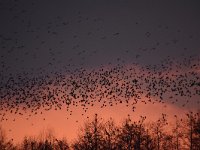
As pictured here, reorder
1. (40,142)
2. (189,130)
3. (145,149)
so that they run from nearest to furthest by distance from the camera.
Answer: (189,130)
(145,149)
(40,142)

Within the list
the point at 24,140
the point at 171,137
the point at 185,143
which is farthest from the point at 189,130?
the point at 24,140

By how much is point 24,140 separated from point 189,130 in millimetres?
46048

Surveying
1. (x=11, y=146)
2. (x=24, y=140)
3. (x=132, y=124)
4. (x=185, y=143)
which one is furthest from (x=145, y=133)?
(x=24, y=140)

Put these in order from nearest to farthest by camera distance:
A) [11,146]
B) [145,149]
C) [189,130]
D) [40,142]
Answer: [189,130]
[145,149]
[11,146]
[40,142]

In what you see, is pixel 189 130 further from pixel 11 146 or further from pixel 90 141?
pixel 11 146

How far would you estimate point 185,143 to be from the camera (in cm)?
5872

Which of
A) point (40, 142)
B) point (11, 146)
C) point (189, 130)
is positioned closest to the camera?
point (189, 130)

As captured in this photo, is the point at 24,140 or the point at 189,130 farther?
the point at 24,140

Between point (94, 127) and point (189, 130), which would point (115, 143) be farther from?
point (189, 130)

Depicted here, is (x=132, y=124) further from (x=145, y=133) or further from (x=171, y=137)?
(x=171, y=137)

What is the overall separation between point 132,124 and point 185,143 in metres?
8.78

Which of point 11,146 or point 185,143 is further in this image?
point 11,146

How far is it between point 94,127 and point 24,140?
3916 cm

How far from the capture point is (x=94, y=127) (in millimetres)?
58719
